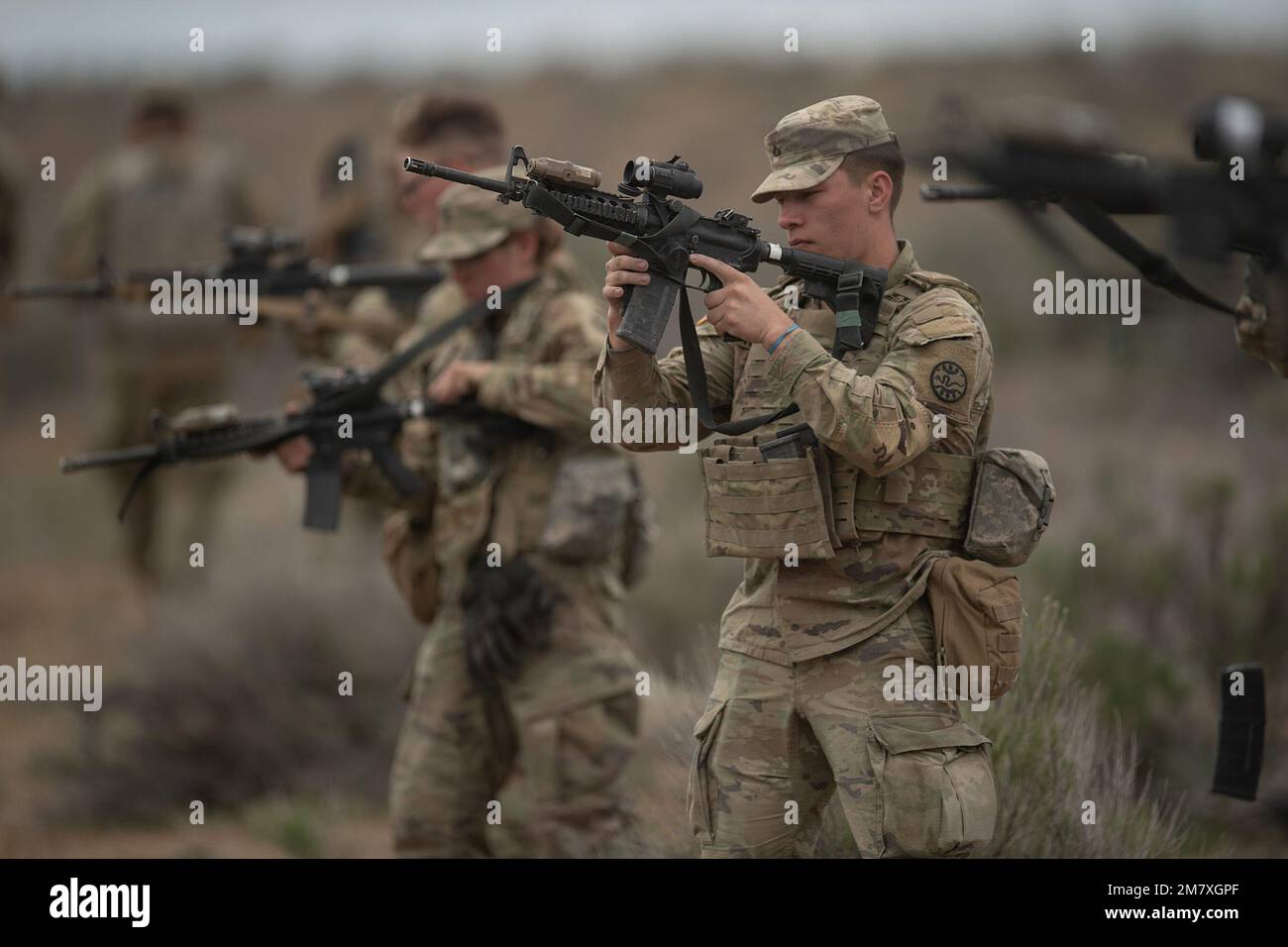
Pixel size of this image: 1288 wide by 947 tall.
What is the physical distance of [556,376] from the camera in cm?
531

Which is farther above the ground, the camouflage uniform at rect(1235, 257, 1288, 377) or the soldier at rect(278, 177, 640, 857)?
the camouflage uniform at rect(1235, 257, 1288, 377)

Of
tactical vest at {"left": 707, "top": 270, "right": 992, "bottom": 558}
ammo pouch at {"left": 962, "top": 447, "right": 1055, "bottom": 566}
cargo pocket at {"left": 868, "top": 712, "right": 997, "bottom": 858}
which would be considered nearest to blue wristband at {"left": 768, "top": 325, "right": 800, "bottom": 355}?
tactical vest at {"left": 707, "top": 270, "right": 992, "bottom": 558}

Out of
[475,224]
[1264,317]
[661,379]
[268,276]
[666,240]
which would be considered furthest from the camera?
[268,276]

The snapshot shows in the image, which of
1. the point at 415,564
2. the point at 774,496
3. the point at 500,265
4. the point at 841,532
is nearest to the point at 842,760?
the point at 841,532

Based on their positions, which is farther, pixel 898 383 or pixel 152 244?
pixel 152 244

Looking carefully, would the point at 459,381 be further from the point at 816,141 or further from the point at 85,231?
the point at 85,231

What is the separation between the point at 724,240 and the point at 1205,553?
4.61m

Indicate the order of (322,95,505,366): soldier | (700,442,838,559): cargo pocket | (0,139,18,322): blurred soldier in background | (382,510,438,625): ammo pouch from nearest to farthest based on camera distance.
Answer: (700,442,838,559): cargo pocket, (382,510,438,625): ammo pouch, (322,95,505,366): soldier, (0,139,18,322): blurred soldier in background

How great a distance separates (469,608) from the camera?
5504 mm

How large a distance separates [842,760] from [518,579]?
6.12 feet

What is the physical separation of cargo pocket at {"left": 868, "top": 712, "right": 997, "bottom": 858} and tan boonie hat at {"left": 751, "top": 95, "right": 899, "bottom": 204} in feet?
4.43

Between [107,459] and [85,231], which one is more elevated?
[85,231]

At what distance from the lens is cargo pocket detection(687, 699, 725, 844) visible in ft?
13.3

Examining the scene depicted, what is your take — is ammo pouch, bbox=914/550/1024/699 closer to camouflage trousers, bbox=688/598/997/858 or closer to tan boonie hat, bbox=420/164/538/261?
camouflage trousers, bbox=688/598/997/858
